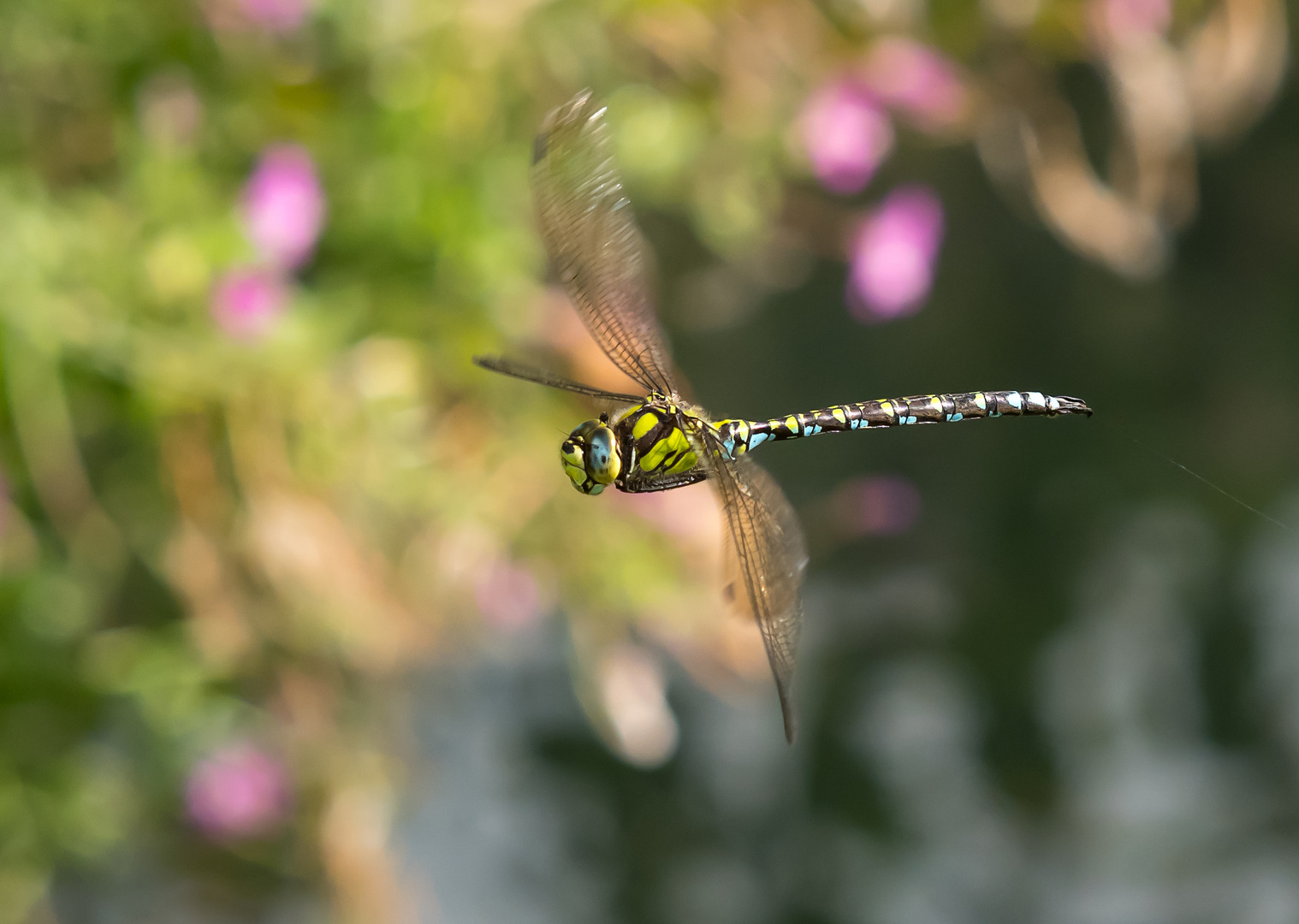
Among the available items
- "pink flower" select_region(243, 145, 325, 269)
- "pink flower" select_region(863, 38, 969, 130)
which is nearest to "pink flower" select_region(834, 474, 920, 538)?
"pink flower" select_region(863, 38, 969, 130)

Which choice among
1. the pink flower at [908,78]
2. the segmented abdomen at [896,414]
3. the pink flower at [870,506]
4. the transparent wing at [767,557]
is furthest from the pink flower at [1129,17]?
the transparent wing at [767,557]

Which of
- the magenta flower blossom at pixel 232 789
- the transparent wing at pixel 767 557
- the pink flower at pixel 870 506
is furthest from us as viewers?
the pink flower at pixel 870 506

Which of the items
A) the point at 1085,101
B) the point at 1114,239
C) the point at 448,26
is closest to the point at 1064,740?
the point at 1114,239

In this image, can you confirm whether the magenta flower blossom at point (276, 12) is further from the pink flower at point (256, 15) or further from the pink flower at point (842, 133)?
the pink flower at point (842, 133)

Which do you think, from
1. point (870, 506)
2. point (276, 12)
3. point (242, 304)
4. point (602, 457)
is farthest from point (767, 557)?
point (870, 506)

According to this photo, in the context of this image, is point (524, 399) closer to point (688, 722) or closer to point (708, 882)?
point (688, 722)
